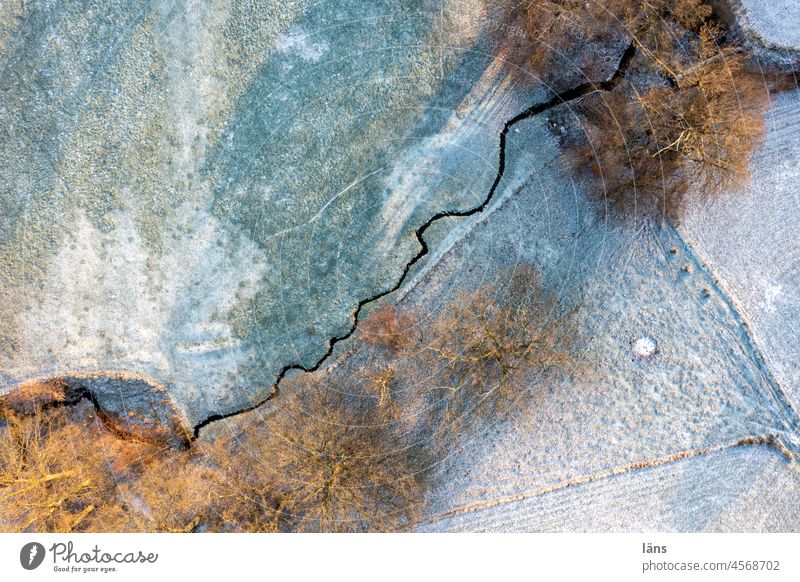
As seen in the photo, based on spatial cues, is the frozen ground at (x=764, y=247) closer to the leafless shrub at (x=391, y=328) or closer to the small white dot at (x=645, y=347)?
the small white dot at (x=645, y=347)

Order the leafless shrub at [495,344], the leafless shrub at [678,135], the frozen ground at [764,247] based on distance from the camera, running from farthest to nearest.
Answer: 1. the leafless shrub at [495,344]
2. the frozen ground at [764,247]
3. the leafless shrub at [678,135]

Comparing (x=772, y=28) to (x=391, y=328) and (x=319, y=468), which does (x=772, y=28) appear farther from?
(x=319, y=468)

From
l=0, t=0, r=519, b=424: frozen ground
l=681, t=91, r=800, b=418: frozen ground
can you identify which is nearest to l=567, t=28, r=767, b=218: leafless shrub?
l=681, t=91, r=800, b=418: frozen ground

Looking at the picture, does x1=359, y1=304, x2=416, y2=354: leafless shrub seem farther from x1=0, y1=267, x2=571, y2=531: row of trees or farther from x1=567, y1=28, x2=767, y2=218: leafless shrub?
x1=567, y1=28, x2=767, y2=218: leafless shrub

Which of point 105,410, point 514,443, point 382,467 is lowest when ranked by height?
point 105,410

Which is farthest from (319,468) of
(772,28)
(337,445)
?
(772,28)

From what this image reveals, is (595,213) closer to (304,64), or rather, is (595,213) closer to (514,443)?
(514,443)

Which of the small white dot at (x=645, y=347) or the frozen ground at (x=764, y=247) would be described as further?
the small white dot at (x=645, y=347)

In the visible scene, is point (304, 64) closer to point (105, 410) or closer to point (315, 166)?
point (315, 166)

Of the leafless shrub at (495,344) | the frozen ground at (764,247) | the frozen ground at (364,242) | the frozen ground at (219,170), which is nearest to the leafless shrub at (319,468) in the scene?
the frozen ground at (364,242)
